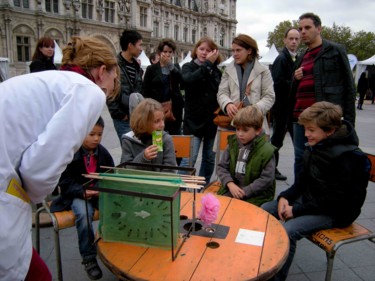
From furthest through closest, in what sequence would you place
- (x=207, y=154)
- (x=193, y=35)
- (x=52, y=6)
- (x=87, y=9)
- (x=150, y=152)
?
(x=193, y=35), (x=87, y=9), (x=52, y=6), (x=207, y=154), (x=150, y=152)

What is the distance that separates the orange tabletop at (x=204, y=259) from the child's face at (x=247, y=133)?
1.10 metres

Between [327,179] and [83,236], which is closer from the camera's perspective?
[327,179]

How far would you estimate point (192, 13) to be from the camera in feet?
164

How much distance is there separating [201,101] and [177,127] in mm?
656

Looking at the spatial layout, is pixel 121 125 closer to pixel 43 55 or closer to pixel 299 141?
pixel 43 55

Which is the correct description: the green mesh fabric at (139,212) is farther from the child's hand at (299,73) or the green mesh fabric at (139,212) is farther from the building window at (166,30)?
the building window at (166,30)

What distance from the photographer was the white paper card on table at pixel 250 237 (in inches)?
67.3

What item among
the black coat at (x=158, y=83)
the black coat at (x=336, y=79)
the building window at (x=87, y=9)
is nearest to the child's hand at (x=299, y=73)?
the black coat at (x=336, y=79)

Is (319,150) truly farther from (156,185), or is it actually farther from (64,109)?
(64,109)

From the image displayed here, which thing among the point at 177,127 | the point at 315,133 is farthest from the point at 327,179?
the point at 177,127

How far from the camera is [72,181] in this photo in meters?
2.74

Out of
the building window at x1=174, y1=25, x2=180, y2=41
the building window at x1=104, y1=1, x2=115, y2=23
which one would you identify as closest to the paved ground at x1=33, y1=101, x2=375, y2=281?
the building window at x1=104, y1=1, x2=115, y2=23

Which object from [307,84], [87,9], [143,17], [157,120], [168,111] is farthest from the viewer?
[143,17]

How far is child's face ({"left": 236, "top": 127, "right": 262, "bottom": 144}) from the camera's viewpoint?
282 centimetres
